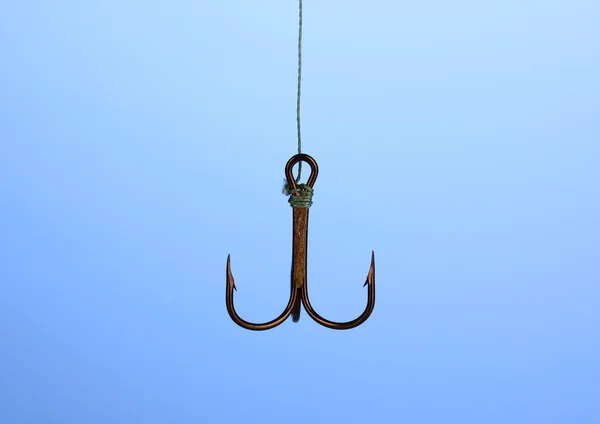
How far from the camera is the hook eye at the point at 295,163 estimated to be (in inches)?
55.4

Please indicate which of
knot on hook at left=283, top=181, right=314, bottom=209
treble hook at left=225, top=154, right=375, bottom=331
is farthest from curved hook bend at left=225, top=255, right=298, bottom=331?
knot on hook at left=283, top=181, right=314, bottom=209

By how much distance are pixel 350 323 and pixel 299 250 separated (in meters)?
0.17

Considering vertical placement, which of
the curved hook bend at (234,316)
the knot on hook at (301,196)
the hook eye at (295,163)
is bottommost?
the curved hook bend at (234,316)

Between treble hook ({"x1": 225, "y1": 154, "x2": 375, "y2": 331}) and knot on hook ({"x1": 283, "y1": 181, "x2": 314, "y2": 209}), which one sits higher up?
knot on hook ({"x1": 283, "y1": 181, "x2": 314, "y2": 209})

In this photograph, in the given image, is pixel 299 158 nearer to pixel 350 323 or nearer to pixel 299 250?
pixel 299 250

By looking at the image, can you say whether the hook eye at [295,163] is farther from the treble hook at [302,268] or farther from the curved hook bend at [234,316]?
the curved hook bend at [234,316]

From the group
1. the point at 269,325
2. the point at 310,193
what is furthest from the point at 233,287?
the point at 310,193

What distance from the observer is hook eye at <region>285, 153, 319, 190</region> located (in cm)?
141

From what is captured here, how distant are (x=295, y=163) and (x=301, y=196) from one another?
7 centimetres

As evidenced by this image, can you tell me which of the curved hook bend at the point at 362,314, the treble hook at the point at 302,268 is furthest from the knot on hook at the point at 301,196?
the curved hook bend at the point at 362,314

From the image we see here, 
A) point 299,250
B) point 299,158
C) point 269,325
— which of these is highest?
point 299,158

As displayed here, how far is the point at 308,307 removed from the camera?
141 cm

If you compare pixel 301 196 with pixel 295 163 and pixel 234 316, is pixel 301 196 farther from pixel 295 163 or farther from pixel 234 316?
pixel 234 316

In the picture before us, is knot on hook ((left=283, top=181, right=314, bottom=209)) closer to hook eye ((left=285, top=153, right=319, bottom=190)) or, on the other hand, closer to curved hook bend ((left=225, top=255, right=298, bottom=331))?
hook eye ((left=285, top=153, right=319, bottom=190))
